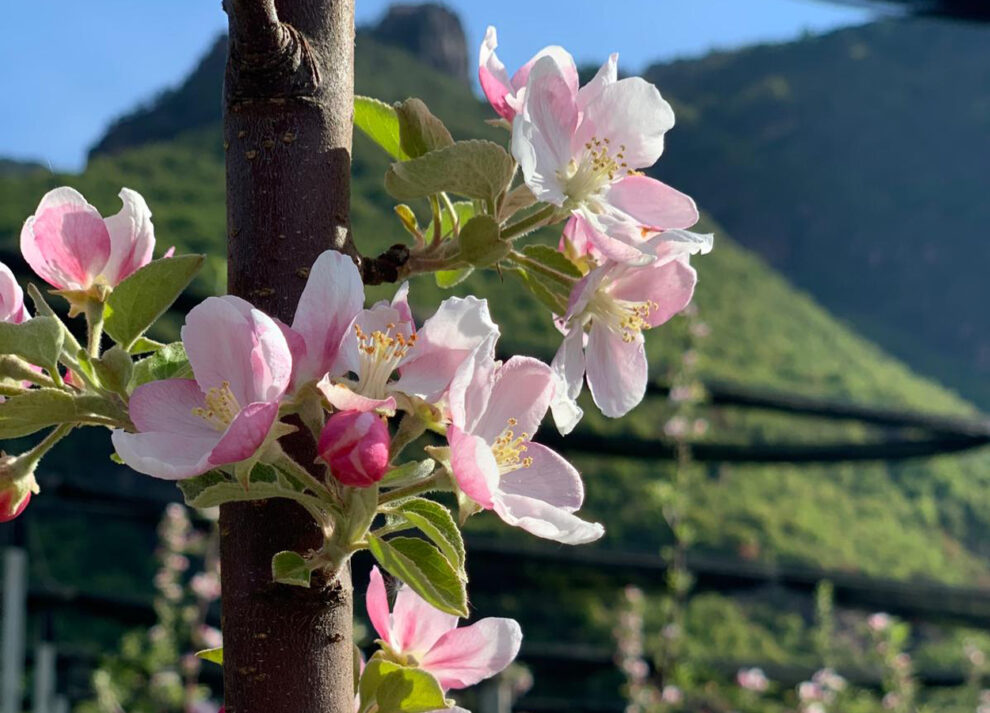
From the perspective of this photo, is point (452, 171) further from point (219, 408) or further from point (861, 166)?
point (861, 166)

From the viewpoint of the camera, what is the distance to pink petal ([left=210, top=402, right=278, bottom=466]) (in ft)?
0.92

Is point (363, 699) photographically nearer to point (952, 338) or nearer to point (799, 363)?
point (799, 363)

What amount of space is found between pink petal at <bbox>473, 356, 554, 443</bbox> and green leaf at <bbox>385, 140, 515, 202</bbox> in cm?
6

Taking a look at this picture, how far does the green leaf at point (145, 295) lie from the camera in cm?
35

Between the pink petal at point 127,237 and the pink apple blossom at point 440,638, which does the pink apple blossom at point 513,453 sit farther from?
the pink petal at point 127,237

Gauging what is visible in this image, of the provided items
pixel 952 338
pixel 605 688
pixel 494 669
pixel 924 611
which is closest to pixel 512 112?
pixel 494 669

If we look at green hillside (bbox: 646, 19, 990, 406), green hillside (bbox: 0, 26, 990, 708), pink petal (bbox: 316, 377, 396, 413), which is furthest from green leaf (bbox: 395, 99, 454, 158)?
green hillside (bbox: 646, 19, 990, 406)

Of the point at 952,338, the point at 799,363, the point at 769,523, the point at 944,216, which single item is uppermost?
the point at 944,216

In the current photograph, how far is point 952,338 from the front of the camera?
25.8 meters

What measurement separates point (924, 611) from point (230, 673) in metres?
2.69

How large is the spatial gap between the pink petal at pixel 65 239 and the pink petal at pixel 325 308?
4.8 inches

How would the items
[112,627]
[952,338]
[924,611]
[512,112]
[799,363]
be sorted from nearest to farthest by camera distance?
1. [512,112]
2. [924,611]
3. [112,627]
4. [799,363]
5. [952,338]

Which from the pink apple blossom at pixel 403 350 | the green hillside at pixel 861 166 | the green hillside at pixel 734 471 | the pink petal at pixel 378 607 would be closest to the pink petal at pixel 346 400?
the pink apple blossom at pixel 403 350

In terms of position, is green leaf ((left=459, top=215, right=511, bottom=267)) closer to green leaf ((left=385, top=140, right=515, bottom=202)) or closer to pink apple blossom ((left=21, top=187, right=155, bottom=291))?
green leaf ((left=385, top=140, right=515, bottom=202))
